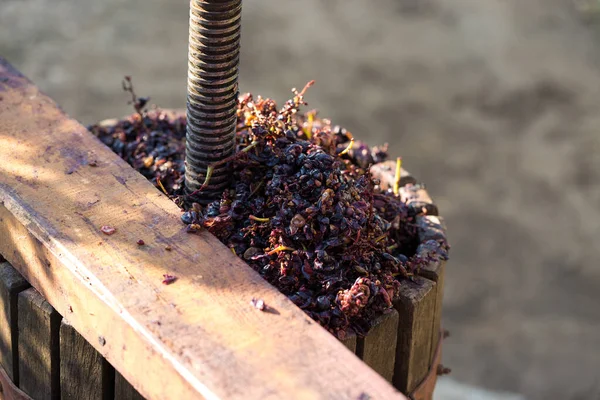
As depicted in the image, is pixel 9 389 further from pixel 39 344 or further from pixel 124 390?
pixel 124 390

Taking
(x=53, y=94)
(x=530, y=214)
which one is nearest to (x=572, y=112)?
(x=530, y=214)

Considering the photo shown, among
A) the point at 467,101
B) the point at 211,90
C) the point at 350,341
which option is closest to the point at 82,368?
the point at 350,341

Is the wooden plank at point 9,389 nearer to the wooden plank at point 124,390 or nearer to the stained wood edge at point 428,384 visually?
the wooden plank at point 124,390

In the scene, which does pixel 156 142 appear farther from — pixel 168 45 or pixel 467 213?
pixel 168 45

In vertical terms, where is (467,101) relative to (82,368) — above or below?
above

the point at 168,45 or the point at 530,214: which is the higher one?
the point at 168,45
